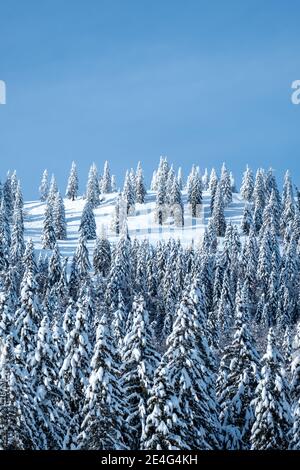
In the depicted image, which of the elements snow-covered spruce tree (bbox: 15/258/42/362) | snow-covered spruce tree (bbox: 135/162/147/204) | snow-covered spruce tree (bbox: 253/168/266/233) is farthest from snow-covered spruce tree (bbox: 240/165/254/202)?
snow-covered spruce tree (bbox: 15/258/42/362)

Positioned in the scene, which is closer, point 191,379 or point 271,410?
point 271,410

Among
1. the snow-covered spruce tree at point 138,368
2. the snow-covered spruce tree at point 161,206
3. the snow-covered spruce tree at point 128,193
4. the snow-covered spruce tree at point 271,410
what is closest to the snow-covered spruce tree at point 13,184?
the snow-covered spruce tree at point 128,193

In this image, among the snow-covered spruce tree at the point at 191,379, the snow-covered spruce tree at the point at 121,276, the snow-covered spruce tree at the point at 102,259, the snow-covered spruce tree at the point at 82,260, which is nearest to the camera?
the snow-covered spruce tree at the point at 191,379

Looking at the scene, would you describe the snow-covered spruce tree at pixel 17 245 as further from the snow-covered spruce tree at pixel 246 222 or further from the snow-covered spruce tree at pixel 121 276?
the snow-covered spruce tree at pixel 246 222

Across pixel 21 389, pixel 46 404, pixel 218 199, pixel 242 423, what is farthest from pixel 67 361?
pixel 218 199

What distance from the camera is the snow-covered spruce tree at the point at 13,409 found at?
33844 millimetres

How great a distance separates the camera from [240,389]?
40.3 metres

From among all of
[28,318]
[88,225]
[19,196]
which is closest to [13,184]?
[19,196]

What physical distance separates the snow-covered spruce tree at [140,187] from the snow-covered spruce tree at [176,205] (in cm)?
1399

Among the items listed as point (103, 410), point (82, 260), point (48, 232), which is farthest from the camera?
point (48, 232)

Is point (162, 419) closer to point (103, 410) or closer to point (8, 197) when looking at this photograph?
point (103, 410)

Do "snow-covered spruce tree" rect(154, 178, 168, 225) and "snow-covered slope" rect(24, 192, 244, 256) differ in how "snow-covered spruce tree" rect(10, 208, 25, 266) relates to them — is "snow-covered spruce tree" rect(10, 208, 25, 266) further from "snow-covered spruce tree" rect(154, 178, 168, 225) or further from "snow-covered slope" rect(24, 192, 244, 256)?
"snow-covered spruce tree" rect(154, 178, 168, 225)

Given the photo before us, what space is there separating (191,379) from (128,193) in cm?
14270
